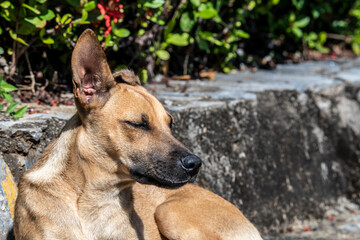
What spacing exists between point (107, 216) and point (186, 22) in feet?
9.77

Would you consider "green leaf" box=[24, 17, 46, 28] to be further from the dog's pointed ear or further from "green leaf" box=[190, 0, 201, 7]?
"green leaf" box=[190, 0, 201, 7]

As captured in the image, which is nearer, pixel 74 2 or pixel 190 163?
pixel 190 163

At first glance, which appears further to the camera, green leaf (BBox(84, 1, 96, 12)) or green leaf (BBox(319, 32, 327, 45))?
green leaf (BBox(319, 32, 327, 45))

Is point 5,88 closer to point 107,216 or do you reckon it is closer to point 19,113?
point 19,113

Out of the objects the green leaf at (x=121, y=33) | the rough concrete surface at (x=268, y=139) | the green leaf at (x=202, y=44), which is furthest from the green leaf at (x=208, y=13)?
the green leaf at (x=121, y=33)

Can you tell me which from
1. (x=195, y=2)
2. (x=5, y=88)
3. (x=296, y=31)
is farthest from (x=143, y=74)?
(x=296, y=31)

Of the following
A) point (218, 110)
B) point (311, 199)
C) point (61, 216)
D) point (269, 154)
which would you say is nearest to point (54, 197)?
point (61, 216)

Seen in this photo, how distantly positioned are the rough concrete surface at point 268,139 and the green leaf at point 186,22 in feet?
2.06

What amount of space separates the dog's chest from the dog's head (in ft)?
1.11

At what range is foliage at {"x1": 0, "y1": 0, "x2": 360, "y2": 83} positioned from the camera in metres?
4.95

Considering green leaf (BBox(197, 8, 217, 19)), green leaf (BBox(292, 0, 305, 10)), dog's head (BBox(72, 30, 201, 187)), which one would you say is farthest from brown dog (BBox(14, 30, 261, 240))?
green leaf (BBox(292, 0, 305, 10))

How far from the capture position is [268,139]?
592 centimetres

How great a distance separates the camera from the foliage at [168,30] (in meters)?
4.95

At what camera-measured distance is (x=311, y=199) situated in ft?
20.5
